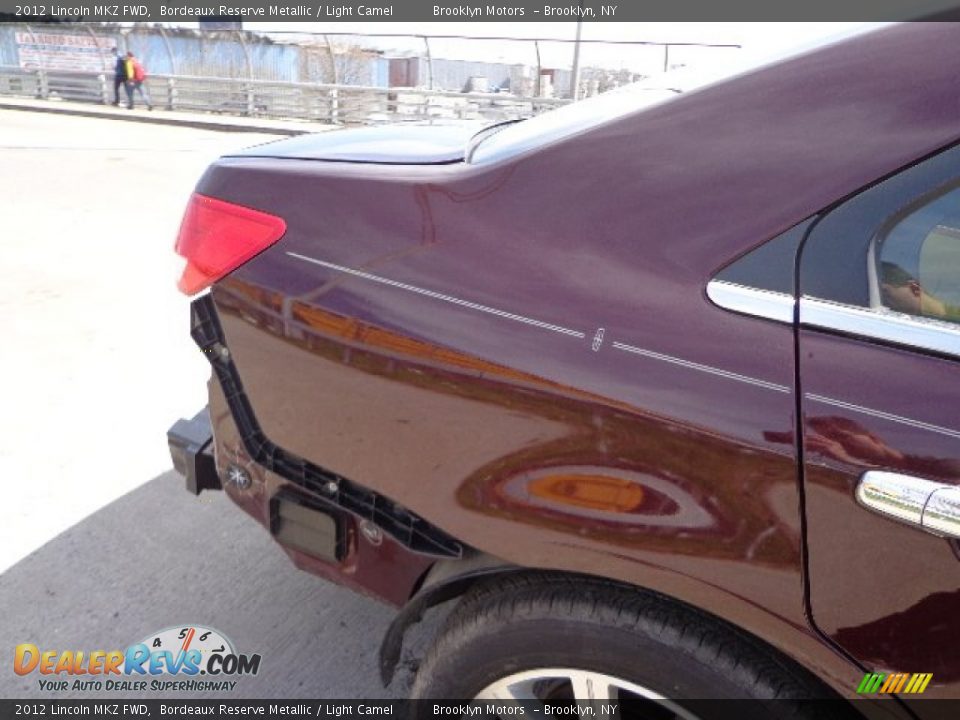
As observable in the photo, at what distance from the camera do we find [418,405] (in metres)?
1.55

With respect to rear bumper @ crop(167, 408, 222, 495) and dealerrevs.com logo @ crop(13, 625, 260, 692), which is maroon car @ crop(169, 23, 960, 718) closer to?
rear bumper @ crop(167, 408, 222, 495)

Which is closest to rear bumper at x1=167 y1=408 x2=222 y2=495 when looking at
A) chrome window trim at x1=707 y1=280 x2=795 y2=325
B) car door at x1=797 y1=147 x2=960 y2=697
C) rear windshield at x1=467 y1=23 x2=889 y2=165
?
rear windshield at x1=467 y1=23 x2=889 y2=165

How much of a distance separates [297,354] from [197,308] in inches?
14.6

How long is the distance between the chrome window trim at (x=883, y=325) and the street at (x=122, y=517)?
1.48m

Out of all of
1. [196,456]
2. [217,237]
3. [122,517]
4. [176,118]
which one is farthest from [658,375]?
[176,118]

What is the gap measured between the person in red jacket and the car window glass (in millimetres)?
21944

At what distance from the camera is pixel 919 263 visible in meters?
1.26

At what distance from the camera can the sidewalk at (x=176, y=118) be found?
18.1 m

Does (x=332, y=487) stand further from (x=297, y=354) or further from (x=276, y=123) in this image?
(x=276, y=123)

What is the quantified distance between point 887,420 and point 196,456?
1772mm

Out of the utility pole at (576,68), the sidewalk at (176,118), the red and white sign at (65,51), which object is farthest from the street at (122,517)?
the red and white sign at (65,51)

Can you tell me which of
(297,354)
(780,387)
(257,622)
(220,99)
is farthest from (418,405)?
(220,99)

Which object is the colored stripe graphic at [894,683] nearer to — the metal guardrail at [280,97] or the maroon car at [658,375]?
the maroon car at [658,375]

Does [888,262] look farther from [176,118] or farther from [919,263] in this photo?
[176,118]
